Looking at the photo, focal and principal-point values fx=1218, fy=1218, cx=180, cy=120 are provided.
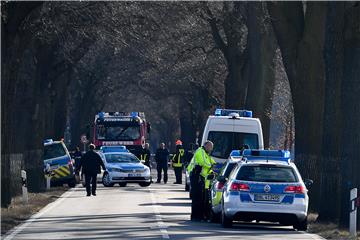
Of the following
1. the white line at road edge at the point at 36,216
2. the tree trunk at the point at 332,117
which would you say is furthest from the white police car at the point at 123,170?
the tree trunk at the point at 332,117

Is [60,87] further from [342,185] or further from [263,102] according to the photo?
[342,185]

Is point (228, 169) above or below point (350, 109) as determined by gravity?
below

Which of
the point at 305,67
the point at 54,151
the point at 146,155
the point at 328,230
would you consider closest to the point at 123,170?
the point at 54,151

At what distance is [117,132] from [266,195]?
102 ft

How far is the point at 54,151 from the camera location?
49125 millimetres

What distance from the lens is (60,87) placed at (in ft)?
206

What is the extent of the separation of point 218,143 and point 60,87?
96.3 feet

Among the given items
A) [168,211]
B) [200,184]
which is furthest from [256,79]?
[200,184]

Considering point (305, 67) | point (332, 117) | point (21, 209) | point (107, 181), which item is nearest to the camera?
point (332, 117)

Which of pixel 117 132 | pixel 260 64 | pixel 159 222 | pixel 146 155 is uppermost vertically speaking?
pixel 260 64

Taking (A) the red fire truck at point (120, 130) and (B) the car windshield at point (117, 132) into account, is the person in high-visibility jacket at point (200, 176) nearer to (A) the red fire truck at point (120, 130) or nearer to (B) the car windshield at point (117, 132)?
(A) the red fire truck at point (120, 130)

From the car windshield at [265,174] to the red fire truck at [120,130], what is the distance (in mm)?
29624

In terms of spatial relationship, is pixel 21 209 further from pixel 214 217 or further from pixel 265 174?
pixel 265 174

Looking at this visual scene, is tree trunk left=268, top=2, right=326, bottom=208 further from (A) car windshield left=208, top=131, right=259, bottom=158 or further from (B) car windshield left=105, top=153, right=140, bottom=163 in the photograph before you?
(B) car windshield left=105, top=153, right=140, bottom=163
